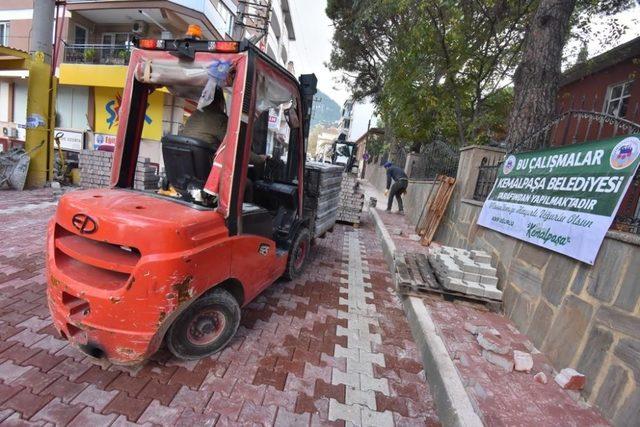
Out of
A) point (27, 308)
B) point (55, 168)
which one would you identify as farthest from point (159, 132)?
point (27, 308)

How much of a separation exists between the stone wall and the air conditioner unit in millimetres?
16117

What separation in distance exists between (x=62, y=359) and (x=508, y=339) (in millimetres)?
4247

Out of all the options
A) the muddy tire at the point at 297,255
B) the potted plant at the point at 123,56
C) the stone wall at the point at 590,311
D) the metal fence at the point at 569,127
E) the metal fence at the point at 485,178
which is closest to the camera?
the stone wall at the point at 590,311

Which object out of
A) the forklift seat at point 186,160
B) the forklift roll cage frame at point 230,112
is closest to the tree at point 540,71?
the forklift roll cage frame at point 230,112

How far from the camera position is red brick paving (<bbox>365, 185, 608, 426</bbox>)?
2531 millimetres

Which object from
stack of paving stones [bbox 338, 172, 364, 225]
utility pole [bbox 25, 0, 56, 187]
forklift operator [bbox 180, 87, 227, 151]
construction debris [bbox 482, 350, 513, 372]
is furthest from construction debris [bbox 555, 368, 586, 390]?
utility pole [bbox 25, 0, 56, 187]

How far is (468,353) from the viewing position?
331cm

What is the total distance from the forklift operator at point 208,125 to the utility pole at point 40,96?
8.95m

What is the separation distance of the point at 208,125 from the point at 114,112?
14108 mm

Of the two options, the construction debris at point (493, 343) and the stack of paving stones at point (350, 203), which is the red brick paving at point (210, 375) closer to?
the construction debris at point (493, 343)

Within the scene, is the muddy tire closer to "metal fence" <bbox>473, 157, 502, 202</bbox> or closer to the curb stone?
the curb stone

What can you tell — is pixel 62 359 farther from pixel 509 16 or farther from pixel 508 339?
pixel 509 16

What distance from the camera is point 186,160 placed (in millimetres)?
3092

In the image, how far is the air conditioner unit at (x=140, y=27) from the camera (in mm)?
14141
